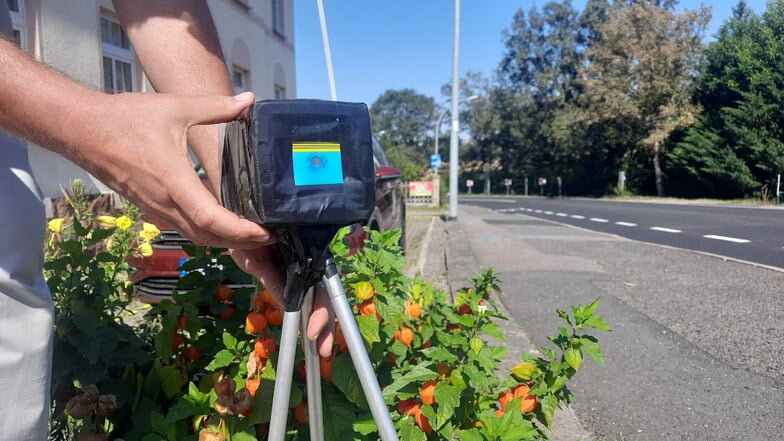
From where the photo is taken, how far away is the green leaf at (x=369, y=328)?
1320 mm

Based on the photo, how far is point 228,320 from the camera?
163 cm

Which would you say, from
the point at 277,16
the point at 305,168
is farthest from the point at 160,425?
the point at 277,16

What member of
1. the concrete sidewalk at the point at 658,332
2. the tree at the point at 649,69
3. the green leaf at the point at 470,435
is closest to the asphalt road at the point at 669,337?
the concrete sidewalk at the point at 658,332

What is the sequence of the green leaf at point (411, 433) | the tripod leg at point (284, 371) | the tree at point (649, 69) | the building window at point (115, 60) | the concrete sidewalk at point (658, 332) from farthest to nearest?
the tree at point (649, 69)
the building window at point (115, 60)
the concrete sidewalk at point (658, 332)
the green leaf at point (411, 433)
the tripod leg at point (284, 371)

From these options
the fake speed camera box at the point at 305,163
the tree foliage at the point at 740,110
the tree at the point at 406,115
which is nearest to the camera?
the fake speed camera box at the point at 305,163

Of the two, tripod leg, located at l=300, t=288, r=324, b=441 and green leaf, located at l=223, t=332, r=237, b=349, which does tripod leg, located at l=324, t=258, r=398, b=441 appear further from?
green leaf, located at l=223, t=332, r=237, b=349

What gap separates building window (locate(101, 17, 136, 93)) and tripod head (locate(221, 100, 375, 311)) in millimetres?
8067

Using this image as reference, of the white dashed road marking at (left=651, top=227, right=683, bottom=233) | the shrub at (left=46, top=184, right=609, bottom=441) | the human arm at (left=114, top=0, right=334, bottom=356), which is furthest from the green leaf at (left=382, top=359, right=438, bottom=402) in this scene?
the white dashed road marking at (left=651, top=227, right=683, bottom=233)

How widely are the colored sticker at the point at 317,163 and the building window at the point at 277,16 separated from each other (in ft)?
48.2

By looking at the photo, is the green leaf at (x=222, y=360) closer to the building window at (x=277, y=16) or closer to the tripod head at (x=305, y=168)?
the tripod head at (x=305, y=168)

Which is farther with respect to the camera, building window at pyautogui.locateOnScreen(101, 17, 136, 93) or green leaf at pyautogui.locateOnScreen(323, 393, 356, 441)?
building window at pyautogui.locateOnScreen(101, 17, 136, 93)

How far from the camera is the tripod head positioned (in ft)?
2.50

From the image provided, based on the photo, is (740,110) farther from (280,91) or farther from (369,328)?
(369,328)

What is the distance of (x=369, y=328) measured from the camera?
1336 millimetres
